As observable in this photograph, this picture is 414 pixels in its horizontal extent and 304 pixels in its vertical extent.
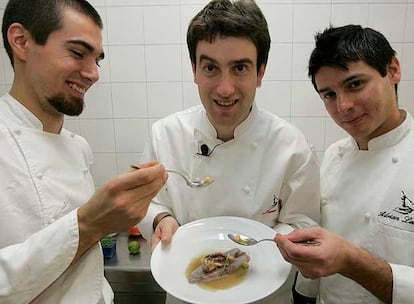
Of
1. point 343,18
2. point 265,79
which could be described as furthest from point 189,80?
point 343,18

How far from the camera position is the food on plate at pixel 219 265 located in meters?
1.07

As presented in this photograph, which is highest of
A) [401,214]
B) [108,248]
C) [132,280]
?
[401,214]

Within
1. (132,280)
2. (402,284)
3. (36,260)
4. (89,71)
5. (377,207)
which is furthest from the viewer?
(132,280)

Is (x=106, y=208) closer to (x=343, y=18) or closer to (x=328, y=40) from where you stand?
(x=328, y=40)

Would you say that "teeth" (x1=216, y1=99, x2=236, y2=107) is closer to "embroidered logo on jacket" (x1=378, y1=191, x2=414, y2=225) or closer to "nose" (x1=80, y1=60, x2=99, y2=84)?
"nose" (x1=80, y1=60, x2=99, y2=84)

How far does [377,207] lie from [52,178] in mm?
1088

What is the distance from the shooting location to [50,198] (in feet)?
3.32

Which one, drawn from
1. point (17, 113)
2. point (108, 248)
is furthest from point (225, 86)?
→ point (108, 248)

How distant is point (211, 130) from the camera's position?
1.36 m

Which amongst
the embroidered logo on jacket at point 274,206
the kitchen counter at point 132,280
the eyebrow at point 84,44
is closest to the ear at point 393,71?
the embroidered logo on jacket at point 274,206

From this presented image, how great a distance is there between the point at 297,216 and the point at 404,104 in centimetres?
155

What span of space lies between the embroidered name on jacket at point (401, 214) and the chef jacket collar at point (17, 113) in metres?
1.21

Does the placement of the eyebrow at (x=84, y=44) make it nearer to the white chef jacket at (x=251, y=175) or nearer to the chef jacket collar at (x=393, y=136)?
the white chef jacket at (x=251, y=175)

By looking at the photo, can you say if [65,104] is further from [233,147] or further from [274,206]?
[274,206]
